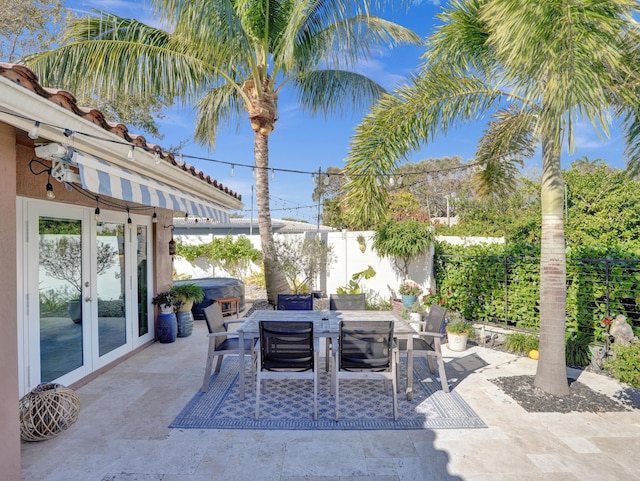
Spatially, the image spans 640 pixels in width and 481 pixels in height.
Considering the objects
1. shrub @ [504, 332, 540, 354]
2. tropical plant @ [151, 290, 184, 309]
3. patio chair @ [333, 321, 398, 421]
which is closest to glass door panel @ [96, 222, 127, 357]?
tropical plant @ [151, 290, 184, 309]

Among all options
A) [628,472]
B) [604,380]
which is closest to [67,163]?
[628,472]

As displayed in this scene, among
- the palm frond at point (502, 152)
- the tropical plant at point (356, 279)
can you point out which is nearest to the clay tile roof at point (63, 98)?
the palm frond at point (502, 152)

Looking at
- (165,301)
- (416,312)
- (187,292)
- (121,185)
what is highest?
(121,185)

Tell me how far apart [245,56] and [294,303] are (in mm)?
6521

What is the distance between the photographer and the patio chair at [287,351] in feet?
19.5

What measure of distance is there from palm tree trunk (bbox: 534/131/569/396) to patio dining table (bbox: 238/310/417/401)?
2.50 m

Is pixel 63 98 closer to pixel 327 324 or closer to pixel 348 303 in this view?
pixel 327 324

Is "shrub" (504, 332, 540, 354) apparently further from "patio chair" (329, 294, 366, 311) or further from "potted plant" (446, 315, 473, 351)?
"patio chair" (329, 294, 366, 311)

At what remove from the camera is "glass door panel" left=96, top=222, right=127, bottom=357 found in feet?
25.9

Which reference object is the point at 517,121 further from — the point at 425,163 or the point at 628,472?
the point at 425,163

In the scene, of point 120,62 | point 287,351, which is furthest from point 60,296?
point 120,62

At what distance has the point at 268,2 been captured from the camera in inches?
419

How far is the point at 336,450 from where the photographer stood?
4.92 meters

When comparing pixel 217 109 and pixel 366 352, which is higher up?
pixel 217 109
